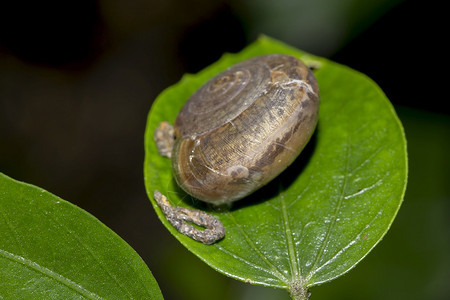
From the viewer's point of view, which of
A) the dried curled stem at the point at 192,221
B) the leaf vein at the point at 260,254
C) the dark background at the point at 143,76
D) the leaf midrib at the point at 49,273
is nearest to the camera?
the leaf midrib at the point at 49,273

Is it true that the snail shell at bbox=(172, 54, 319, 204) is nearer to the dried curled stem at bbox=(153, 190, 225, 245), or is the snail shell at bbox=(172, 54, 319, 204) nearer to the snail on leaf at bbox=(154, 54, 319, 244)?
the snail on leaf at bbox=(154, 54, 319, 244)

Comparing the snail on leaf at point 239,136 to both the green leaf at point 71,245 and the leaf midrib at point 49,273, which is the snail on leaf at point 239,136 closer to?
the green leaf at point 71,245

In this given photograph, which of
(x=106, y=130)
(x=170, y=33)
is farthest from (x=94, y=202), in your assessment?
(x=170, y=33)

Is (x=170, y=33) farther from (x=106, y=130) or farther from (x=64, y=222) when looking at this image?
(x=64, y=222)

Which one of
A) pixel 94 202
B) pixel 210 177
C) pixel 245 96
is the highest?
pixel 245 96

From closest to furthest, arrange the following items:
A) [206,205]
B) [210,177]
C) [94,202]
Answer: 1. [210,177]
2. [206,205]
3. [94,202]

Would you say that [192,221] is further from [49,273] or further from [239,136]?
[49,273]

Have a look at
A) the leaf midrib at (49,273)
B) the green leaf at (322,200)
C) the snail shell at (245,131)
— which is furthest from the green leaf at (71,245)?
the snail shell at (245,131)

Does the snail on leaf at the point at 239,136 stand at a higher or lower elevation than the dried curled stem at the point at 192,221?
higher
